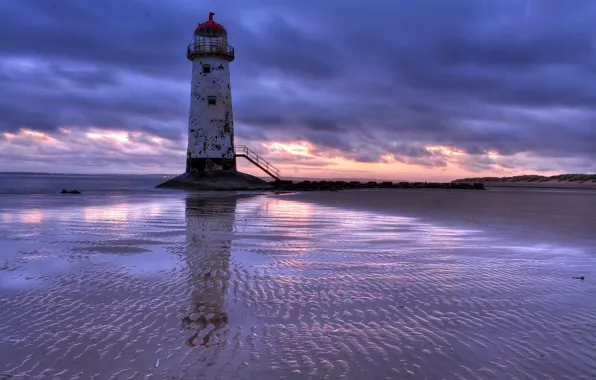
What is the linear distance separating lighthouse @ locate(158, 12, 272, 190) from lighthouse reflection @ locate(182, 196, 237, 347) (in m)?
19.9

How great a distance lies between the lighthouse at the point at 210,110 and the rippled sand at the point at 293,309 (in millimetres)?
22212

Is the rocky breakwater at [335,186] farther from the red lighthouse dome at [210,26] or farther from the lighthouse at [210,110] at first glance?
the red lighthouse dome at [210,26]

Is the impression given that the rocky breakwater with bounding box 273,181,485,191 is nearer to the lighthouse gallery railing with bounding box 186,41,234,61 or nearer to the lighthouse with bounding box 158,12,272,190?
the lighthouse with bounding box 158,12,272,190

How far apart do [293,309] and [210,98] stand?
27993mm

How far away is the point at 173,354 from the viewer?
3.37m

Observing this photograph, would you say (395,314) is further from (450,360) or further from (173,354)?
(173,354)

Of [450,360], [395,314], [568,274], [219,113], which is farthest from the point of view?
[219,113]

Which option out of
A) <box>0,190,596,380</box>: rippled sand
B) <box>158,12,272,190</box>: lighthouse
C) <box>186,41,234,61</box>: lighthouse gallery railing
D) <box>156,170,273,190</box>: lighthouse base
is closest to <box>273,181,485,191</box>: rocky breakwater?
<box>156,170,273,190</box>: lighthouse base

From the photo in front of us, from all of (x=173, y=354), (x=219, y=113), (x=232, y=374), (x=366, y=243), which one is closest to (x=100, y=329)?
(x=173, y=354)

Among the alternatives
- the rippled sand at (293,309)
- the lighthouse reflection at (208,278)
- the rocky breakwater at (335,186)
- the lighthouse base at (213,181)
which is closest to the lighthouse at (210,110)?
the lighthouse base at (213,181)

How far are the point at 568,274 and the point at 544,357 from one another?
11.0 ft

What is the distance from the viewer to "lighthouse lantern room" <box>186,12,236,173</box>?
30625 mm

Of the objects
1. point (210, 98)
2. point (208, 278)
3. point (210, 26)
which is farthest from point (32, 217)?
point (210, 26)

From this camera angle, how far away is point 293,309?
4.49 metres
